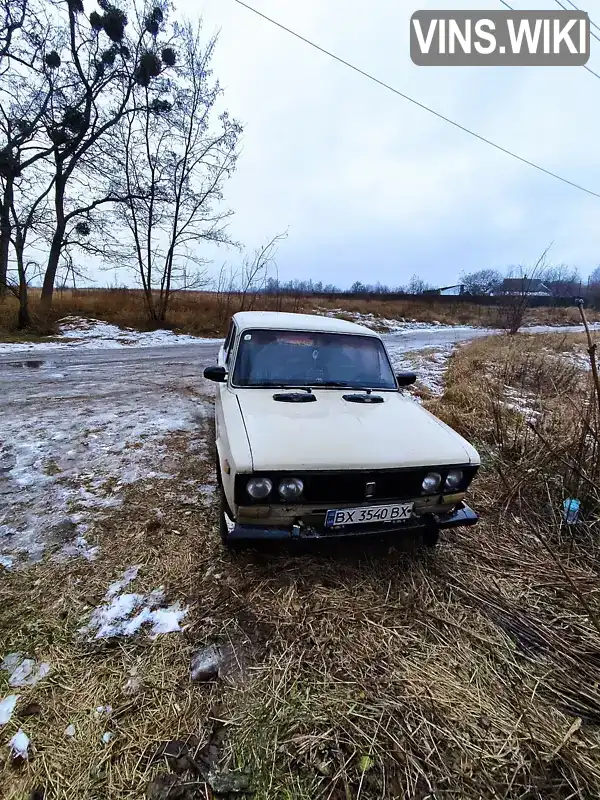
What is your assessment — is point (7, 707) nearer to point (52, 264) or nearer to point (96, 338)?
point (96, 338)

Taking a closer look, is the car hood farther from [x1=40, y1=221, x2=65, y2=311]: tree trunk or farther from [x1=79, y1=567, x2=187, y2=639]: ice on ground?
[x1=40, y1=221, x2=65, y2=311]: tree trunk

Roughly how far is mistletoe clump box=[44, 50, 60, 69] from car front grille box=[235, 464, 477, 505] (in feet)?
59.4

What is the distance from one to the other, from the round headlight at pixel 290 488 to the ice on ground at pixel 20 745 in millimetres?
1459

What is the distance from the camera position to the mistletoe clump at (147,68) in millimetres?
14031

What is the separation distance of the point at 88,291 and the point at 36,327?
29.6ft

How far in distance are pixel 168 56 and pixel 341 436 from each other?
18.7 m

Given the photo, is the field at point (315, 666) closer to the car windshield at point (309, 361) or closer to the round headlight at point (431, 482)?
the round headlight at point (431, 482)

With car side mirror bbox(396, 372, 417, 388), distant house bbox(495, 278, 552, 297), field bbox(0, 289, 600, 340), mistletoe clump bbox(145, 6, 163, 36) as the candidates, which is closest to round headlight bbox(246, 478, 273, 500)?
car side mirror bbox(396, 372, 417, 388)

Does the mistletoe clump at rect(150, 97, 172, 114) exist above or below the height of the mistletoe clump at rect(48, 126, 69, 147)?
above

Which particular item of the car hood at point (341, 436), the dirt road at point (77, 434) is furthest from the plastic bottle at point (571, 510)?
the dirt road at point (77, 434)

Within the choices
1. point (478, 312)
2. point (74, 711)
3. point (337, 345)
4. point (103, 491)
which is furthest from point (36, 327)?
point (478, 312)

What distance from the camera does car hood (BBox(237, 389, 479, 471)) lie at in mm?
2188

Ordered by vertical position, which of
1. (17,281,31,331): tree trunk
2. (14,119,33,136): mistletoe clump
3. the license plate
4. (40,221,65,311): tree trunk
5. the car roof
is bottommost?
the license plate

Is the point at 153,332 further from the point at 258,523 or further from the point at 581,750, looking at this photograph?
the point at 581,750
